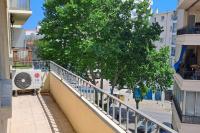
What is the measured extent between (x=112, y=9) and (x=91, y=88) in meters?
13.9

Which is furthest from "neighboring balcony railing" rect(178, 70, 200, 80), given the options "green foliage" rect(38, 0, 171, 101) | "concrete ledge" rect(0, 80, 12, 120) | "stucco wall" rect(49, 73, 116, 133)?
→ "concrete ledge" rect(0, 80, 12, 120)

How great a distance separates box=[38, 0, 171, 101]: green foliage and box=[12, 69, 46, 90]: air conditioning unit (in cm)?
636

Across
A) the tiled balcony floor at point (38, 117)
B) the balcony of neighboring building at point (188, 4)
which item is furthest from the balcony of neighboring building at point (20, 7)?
the balcony of neighboring building at point (188, 4)

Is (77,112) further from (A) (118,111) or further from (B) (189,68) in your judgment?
(B) (189,68)

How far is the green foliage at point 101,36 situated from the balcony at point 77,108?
18.9ft

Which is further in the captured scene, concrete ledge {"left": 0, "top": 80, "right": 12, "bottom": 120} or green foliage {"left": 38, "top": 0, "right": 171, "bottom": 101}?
green foliage {"left": 38, "top": 0, "right": 171, "bottom": 101}

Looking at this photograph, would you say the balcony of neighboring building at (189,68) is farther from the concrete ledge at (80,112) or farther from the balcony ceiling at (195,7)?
the concrete ledge at (80,112)

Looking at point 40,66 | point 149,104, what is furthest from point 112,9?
point 149,104

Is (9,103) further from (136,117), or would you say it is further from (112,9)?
(112,9)

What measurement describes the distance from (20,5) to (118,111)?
612 cm

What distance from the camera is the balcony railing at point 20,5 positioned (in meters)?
10.4

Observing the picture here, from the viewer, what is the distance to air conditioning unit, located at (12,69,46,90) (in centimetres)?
1272

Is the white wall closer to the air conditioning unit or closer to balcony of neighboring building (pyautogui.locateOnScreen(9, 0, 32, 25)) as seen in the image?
the air conditioning unit

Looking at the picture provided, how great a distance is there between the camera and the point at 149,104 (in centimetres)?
4588
